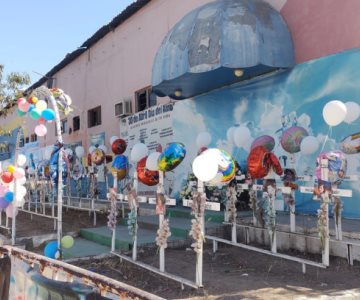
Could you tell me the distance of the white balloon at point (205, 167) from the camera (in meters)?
4.68

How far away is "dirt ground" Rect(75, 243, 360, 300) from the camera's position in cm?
474

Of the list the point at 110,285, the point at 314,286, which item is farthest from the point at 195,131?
the point at 110,285

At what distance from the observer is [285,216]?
796cm

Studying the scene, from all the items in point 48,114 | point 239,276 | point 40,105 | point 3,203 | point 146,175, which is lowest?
point 239,276

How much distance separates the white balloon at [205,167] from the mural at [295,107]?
102 inches

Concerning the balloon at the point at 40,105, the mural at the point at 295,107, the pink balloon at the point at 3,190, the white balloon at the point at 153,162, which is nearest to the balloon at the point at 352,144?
the mural at the point at 295,107

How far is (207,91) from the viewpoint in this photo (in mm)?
11062

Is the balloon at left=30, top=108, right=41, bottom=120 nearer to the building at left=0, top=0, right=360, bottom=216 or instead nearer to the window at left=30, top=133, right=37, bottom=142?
the building at left=0, top=0, right=360, bottom=216

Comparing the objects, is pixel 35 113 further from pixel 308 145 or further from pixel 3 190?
pixel 308 145

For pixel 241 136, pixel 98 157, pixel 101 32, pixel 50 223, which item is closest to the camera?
pixel 241 136

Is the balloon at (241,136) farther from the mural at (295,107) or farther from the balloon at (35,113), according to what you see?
the balloon at (35,113)

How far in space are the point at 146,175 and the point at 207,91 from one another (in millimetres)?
5299

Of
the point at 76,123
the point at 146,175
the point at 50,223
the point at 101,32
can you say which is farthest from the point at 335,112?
the point at 76,123

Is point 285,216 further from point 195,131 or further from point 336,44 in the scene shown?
point 195,131
